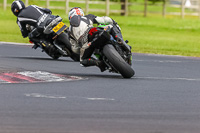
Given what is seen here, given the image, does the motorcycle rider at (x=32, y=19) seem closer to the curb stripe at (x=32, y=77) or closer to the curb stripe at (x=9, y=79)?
the curb stripe at (x=32, y=77)

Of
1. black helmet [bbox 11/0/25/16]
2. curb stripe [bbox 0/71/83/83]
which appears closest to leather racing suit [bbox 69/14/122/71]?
curb stripe [bbox 0/71/83/83]

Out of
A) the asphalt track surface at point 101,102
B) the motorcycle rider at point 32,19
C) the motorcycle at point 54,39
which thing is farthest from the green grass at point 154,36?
the asphalt track surface at point 101,102

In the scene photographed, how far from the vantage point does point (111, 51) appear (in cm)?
1236

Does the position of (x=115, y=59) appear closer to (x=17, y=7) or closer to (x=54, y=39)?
(x=54, y=39)

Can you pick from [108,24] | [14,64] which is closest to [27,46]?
[14,64]

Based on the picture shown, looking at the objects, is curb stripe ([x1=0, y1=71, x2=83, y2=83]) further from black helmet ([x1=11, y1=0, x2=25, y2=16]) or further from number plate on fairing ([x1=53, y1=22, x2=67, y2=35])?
black helmet ([x1=11, y1=0, x2=25, y2=16])

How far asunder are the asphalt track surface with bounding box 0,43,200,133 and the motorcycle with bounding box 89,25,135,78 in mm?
235

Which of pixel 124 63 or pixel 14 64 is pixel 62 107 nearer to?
pixel 124 63

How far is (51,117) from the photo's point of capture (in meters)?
8.13

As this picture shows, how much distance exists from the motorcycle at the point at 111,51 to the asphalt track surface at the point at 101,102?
0.23 m

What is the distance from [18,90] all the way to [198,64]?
761cm

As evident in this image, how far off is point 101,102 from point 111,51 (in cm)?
300

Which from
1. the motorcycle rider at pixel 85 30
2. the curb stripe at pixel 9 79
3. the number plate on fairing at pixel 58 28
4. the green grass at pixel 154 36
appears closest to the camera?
the curb stripe at pixel 9 79

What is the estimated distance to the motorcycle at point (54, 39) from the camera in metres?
16.5
